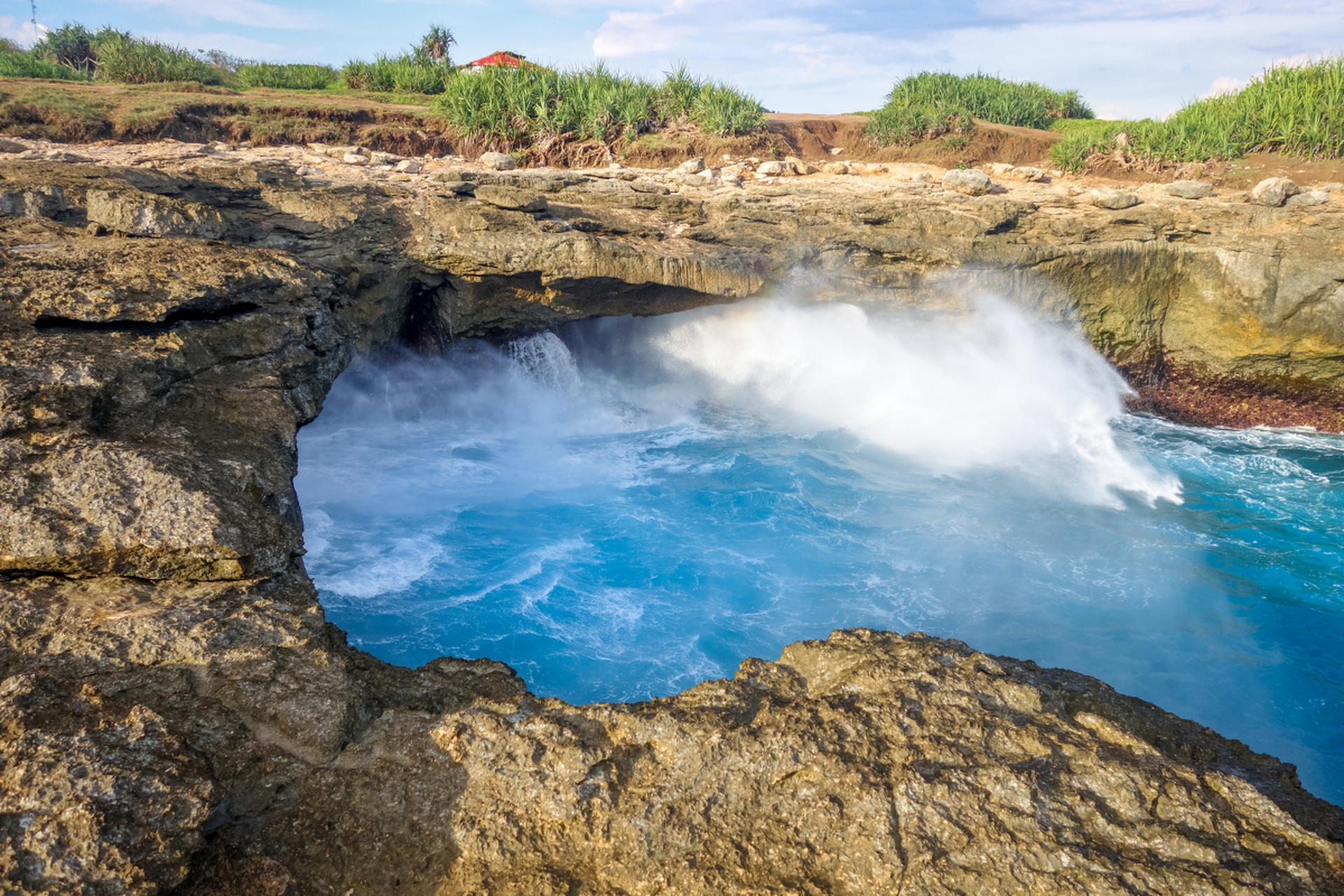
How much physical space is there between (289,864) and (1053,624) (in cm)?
619

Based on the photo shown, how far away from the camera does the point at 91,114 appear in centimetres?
1134

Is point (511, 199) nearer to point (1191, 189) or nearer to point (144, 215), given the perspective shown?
point (144, 215)

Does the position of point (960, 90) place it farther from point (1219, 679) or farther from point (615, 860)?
point (615, 860)

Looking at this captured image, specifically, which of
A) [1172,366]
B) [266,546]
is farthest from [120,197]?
[1172,366]

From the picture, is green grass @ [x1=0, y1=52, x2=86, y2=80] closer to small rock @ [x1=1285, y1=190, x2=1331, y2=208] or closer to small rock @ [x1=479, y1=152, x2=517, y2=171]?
small rock @ [x1=479, y1=152, x2=517, y2=171]

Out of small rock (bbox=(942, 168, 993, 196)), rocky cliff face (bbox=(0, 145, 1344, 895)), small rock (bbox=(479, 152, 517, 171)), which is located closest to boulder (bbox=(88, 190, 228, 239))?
rocky cliff face (bbox=(0, 145, 1344, 895))

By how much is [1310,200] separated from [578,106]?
11.3 metres

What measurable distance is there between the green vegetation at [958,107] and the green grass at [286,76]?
1168 cm

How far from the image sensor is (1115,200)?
36.8 feet

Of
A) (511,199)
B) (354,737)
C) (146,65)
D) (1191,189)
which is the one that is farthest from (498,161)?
(354,737)

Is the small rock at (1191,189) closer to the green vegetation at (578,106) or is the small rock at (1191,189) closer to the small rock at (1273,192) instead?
the small rock at (1273,192)

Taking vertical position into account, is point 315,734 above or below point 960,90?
below

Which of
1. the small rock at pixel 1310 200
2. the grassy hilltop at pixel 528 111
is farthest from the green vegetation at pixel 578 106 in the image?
the small rock at pixel 1310 200

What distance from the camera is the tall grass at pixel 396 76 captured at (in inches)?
639
